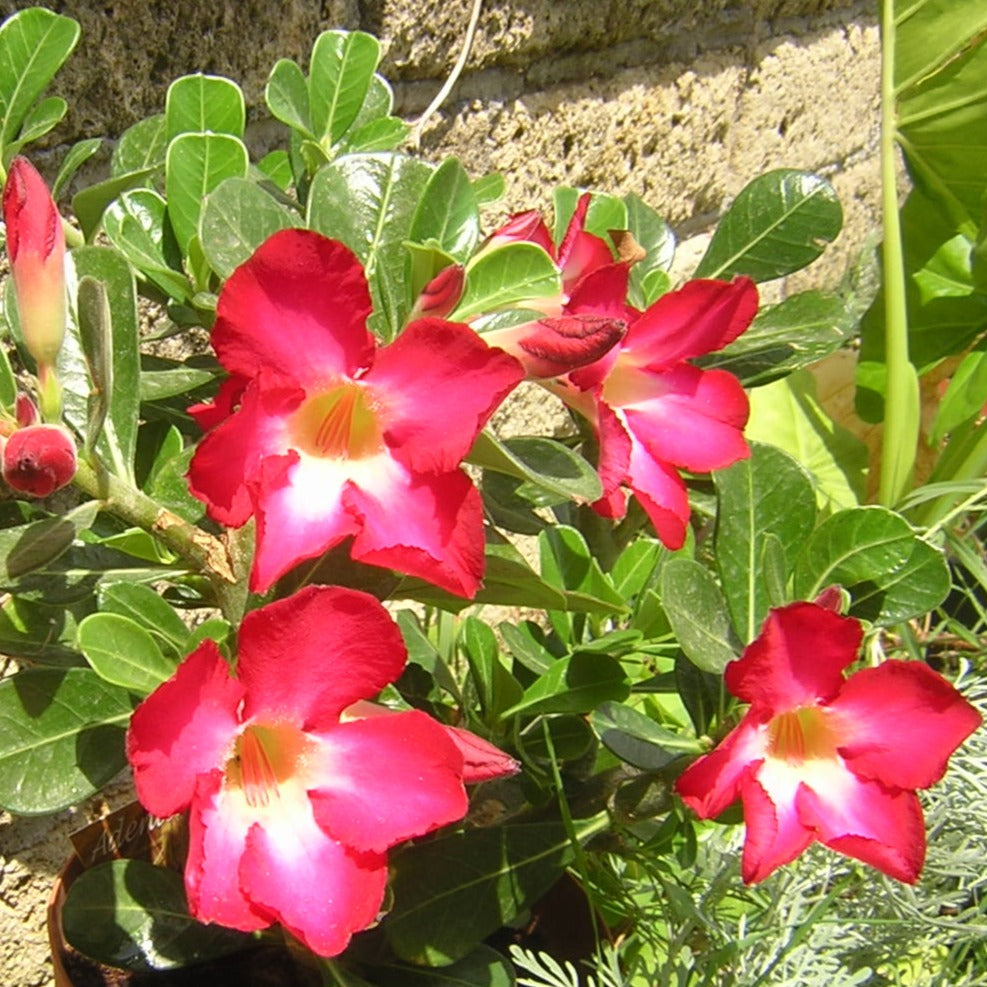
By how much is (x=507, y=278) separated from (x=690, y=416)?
0.17m

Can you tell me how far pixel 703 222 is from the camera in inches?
73.2

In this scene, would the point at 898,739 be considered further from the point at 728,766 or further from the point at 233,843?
the point at 233,843

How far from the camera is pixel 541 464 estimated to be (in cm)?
70

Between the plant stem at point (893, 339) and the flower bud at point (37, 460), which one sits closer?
the flower bud at point (37, 460)

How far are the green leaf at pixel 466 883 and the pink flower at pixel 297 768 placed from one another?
226mm

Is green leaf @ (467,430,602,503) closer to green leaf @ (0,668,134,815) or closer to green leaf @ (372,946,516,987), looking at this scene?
green leaf @ (0,668,134,815)

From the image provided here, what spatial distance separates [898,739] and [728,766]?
0.11 meters

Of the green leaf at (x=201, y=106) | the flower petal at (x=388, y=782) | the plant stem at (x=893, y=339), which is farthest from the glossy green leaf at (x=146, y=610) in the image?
the plant stem at (x=893, y=339)

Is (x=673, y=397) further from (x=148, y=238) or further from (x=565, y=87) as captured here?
(x=565, y=87)

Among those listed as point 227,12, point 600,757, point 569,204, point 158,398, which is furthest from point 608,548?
point 227,12

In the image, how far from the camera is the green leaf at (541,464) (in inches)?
24.8

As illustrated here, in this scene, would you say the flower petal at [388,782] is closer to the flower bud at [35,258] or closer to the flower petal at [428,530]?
the flower petal at [428,530]

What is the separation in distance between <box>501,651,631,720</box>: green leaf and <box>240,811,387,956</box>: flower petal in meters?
0.21

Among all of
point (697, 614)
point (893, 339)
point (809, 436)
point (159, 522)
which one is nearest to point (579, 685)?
point (697, 614)
